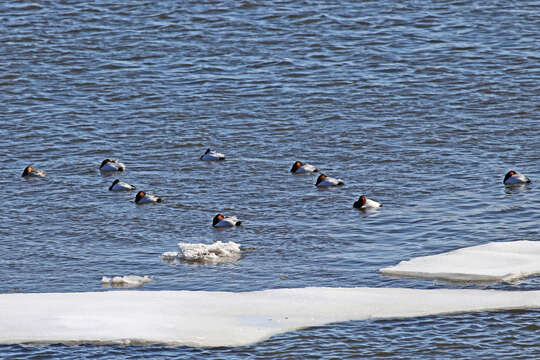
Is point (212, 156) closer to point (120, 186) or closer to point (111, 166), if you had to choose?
point (111, 166)

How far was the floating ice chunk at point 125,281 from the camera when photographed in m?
21.9

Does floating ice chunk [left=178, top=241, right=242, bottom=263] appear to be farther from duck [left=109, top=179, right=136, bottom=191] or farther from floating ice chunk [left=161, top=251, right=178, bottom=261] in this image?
duck [left=109, top=179, right=136, bottom=191]

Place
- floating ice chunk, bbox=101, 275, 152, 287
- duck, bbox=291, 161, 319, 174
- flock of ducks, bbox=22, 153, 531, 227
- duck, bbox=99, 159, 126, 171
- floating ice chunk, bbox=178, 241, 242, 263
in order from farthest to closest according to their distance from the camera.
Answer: duck, bbox=99, 159, 126, 171
duck, bbox=291, 161, 319, 174
flock of ducks, bbox=22, 153, 531, 227
floating ice chunk, bbox=178, 241, 242, 263
floating ice chunk, bbox=101, 275, 152, 287

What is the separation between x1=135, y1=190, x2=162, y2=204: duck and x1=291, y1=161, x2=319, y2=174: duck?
4.35 metres

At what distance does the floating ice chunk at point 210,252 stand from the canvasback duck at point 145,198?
4457mm

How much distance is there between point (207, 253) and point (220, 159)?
8.48 m

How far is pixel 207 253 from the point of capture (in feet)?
77.6

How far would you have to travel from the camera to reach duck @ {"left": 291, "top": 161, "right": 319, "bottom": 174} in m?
30.4

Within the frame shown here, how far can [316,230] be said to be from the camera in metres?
25.5

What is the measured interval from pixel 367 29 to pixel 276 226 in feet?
71.2

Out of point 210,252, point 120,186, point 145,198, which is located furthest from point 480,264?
point 120,186

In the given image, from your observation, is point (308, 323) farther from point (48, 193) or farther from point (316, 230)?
point (48, 193)

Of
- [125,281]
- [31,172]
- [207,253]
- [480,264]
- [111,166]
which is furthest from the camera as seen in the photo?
[111,166]

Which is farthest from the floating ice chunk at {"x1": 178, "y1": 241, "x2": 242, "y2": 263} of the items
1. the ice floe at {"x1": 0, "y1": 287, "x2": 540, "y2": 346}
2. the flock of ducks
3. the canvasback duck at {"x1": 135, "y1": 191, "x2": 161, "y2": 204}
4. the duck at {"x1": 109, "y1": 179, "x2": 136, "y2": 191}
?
the duck at {"x1": 109, "y1": 179, "x2": 136, "y2": 191}
